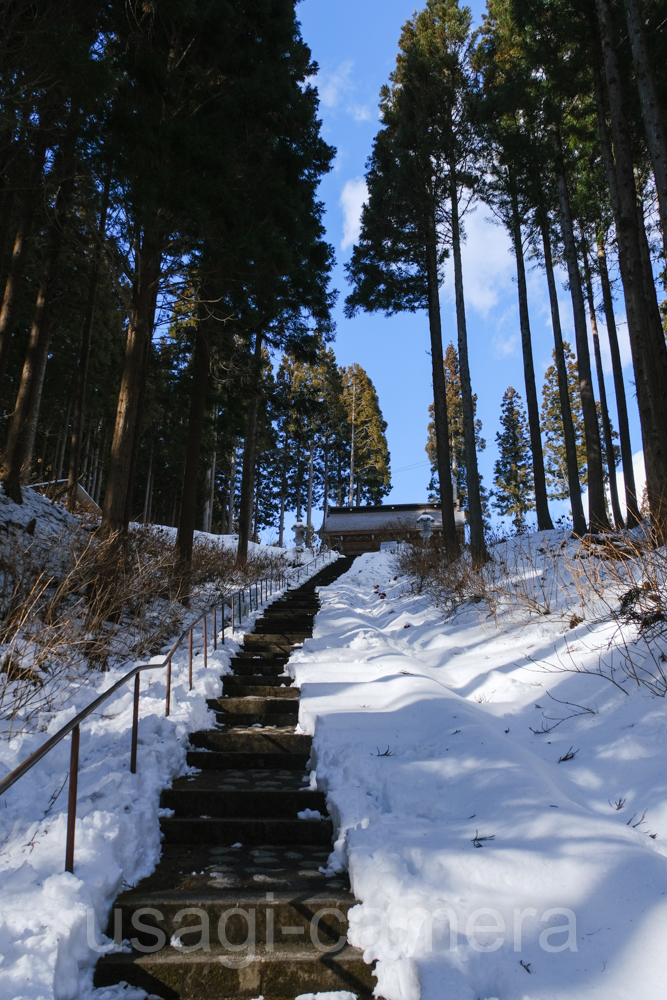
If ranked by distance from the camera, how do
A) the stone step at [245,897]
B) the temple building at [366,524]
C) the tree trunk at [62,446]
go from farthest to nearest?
the temple building at [366,524] → the tree trunk at [62,446] → the stone step at [245,897]

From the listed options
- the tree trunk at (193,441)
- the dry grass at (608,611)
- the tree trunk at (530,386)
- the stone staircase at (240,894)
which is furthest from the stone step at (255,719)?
the tree trunk at (530,386)

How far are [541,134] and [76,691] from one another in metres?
16.7

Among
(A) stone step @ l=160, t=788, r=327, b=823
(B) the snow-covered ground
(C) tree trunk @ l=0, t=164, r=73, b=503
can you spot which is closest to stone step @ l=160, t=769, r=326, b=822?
(A) stone step @ l=160, t=788, r=327, b=823

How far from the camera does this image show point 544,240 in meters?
16.9

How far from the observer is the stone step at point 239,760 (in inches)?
202

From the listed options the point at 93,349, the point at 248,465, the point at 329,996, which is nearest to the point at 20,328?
the point at 93,349

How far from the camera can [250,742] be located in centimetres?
543

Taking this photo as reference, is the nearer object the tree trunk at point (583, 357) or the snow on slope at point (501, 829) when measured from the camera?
the snow on slope at point (501, 829)

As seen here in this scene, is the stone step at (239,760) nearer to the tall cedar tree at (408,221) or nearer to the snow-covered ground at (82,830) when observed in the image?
the snow-covered ground at (82,830)

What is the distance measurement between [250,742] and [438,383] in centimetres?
1198

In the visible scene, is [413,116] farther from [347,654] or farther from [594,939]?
[594,939]

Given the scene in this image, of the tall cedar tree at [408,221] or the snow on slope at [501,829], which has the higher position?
the tall cedar tree at [408,221]

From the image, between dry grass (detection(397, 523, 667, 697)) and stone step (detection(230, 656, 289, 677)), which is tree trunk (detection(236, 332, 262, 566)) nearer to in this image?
stone step (detection(230, 656, 289, 677))

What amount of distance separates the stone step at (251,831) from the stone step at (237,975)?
118 centimetres
